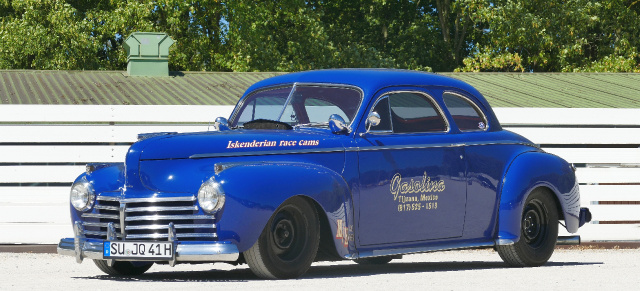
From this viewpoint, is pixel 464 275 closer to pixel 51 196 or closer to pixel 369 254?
pixel 369 254

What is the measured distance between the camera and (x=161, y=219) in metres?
8.69

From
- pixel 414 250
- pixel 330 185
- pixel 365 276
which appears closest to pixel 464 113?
pixel 414 250

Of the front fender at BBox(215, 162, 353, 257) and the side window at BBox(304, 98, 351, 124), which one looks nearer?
the front fender at BBox(215, 162, 353, 257)

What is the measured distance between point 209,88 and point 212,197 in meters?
13.1

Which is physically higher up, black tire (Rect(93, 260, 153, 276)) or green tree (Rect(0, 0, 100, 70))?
green tree (Rect(0, 0, 100, 70))

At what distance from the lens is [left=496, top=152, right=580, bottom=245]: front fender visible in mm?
10609

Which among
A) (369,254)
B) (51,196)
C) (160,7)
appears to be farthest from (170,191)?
(160,7)

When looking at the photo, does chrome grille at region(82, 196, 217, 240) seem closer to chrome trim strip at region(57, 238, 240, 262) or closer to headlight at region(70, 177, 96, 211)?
chrome trim strip at region(57, 238, 240, 262)

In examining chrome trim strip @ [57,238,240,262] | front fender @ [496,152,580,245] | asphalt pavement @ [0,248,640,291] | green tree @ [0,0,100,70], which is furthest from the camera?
green tree @ [0,0,100,70]

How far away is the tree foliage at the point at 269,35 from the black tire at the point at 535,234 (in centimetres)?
2333

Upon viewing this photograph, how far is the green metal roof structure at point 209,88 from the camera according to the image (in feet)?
64.6

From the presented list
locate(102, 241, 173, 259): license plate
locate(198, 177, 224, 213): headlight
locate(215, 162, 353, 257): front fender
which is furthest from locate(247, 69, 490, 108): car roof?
locate(102, 241, 173, 259): license plate

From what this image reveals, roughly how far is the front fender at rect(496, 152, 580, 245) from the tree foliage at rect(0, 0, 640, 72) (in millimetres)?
23214

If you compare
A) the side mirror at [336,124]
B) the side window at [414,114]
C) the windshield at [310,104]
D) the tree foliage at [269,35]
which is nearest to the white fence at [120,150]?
the windshield at [310,104]
